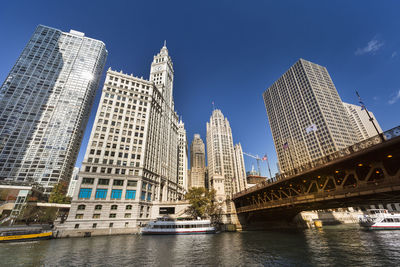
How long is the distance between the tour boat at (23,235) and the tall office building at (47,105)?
74.9m

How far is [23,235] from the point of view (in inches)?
1330

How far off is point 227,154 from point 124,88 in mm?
113253

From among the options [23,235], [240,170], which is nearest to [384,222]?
[23,235]

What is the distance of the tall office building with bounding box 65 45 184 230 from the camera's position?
167ft

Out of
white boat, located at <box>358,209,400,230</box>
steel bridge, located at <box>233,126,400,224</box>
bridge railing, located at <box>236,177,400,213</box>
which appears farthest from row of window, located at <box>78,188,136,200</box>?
white boat, located at <box>358,209,400,230</box>

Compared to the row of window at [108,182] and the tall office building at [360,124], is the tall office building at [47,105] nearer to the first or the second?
the row of window at [108,182]

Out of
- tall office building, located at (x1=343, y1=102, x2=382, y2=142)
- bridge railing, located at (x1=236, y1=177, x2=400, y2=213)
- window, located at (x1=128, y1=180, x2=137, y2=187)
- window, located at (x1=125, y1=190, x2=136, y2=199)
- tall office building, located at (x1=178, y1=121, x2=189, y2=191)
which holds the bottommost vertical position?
bridge railing, located at (x1=236, y1=177, x2=400, y2=213)

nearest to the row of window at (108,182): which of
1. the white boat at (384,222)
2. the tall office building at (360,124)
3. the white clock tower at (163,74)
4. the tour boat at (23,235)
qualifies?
the tour boat at (23,235)

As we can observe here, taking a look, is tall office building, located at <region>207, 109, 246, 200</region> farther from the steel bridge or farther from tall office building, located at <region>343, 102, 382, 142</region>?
tall office building, located at <region>343, 102, 382, 142</region>

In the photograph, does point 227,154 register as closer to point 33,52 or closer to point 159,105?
point 159,105

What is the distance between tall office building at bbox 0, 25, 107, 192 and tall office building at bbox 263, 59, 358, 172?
146 meters

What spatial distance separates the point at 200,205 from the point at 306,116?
370 ft

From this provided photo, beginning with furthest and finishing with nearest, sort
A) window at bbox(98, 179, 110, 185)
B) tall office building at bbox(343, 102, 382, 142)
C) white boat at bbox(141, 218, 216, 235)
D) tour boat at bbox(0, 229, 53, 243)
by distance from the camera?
tall office building at bbox(343, 102, 382, 142) < window at bbox(98, 179, 110, 185) < white boat at bbox(141, 218, 216, 235) < tour boat at bbox(0, 229, 53, 243)

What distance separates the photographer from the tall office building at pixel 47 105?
324 ft
